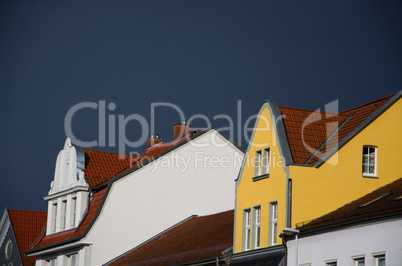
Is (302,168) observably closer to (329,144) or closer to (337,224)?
(329,144)

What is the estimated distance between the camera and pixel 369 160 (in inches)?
1523

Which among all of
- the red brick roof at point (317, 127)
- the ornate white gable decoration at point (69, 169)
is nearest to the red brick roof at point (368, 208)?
the red brick roof at point (317, 127)

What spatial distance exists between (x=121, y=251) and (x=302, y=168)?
20.9 m

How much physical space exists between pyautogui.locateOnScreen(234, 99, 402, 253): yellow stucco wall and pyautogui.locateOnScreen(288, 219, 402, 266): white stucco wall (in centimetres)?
177

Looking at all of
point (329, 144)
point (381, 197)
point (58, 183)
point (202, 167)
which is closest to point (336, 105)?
point (329, 144)

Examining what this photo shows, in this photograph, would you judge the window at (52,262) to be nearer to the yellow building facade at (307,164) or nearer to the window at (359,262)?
the yellow building facade at (307,164)

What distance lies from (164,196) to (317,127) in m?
19.3

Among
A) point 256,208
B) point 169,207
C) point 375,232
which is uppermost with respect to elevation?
point 169,207

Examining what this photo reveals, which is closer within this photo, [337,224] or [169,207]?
[337,224]

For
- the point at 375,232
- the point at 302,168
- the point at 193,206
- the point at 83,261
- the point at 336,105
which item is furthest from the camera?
the point at 193,206

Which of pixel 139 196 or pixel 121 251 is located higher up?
pixel 139 196

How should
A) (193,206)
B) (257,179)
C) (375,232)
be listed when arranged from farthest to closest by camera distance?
(193,206)
(257,179)
(375,232)

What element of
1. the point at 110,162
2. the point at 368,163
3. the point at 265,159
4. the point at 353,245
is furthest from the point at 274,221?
the point at 110,162

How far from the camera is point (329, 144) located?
3891cm
